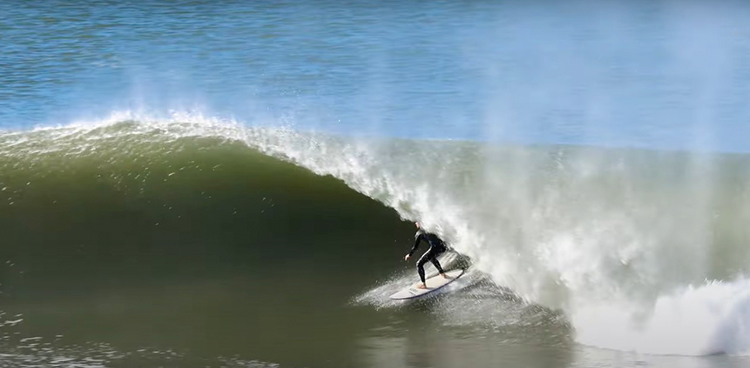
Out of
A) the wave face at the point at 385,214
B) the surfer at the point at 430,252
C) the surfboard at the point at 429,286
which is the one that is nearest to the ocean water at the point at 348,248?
the wave face at the point at 385,214

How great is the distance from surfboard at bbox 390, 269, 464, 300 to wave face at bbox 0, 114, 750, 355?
0.94ft

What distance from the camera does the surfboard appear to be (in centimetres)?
1100

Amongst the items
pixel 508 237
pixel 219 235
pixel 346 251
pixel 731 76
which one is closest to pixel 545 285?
pixel 508 237

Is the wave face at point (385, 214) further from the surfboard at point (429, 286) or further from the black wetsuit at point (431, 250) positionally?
the black wetsuit at point (431, 250)

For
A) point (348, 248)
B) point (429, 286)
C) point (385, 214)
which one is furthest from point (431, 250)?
point (385, 214)

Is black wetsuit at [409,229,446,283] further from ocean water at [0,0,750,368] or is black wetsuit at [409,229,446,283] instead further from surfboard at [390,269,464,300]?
ocean water at [0,0,750,368]

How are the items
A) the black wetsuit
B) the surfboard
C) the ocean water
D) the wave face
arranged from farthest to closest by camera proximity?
1. the black wetsuit
2. the surfboard
3. the wave face
4. the ocean water

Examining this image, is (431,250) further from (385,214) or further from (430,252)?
(385,214)

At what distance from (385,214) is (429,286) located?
2167 millimetres

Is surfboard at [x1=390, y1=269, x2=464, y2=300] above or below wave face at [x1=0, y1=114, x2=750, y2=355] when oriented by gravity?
below

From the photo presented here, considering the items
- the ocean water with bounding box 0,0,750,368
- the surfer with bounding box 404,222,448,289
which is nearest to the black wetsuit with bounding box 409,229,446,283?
the surfer with bounding box 404,222,448,289

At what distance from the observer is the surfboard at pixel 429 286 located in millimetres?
11000

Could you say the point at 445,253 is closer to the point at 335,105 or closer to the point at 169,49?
the point at 335,105

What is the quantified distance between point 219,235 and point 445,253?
279 cm
